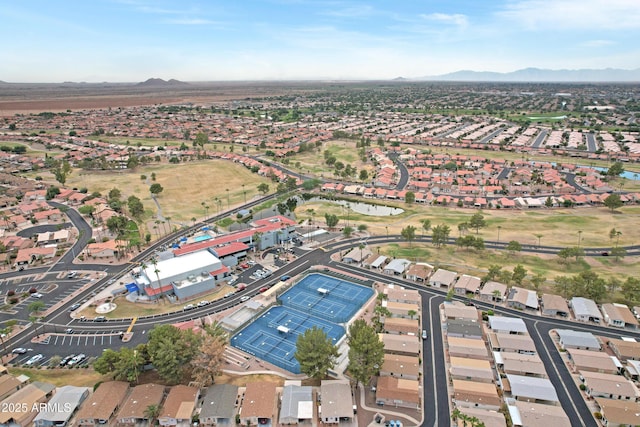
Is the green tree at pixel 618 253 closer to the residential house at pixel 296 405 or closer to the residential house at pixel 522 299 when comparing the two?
the residential house at pixel 522 299

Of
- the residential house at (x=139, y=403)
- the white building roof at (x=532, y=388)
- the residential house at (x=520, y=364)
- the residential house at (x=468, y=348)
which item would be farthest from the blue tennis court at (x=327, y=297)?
the residential house at (x=139, y=403)

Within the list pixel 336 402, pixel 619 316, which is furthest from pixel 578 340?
pixel 336 402

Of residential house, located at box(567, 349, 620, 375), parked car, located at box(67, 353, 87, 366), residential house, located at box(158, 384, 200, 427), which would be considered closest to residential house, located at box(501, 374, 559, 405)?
residential house, located at box(567, 349, 620, 375)

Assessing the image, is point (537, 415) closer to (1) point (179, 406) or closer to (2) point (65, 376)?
(1) point (179, 406)

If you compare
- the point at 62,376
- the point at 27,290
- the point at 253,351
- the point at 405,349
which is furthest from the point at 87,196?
the point at 405,349

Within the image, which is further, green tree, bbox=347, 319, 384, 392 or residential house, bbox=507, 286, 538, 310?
residential house, bbox=507, 286, 538, 310

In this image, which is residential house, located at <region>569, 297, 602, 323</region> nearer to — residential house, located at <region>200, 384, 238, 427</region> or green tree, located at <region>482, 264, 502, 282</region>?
green tree, located at <region>482, 264, 502, 282</region>
